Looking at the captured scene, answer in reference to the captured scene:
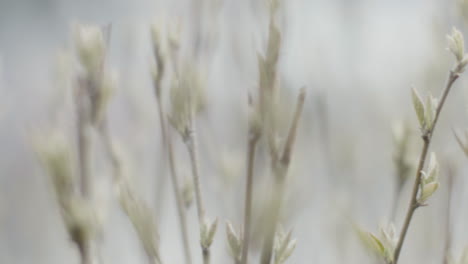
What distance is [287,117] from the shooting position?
1.65 ft

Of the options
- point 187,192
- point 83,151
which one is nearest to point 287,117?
point 187,192

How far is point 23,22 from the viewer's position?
2.45 metres

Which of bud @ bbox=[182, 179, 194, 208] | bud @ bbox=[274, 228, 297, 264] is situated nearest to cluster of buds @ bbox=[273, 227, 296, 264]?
bud @ bbox=[274, 228, 297, 264]

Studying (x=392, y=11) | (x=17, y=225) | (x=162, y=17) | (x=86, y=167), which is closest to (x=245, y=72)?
(x=162, y=17)

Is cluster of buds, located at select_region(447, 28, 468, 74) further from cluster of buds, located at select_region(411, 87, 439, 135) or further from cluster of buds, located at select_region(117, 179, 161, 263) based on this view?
cluster of buds, located at select_region(117, 179, 161, 263)

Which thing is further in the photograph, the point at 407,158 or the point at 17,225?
the point at 17,225

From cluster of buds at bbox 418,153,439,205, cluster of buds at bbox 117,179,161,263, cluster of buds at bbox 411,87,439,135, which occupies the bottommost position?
cluster of buds at bbox 117,179,161,263

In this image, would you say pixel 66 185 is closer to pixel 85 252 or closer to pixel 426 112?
pixel 85 252

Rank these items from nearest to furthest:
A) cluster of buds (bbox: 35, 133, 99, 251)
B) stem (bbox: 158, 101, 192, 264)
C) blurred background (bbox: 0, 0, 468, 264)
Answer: cluster of buds (bbox: 35, 133, 99, 251) < stem (bbox: 158, 101, 192, 264) < blurred background (bbox: 0, 0, 468, 264)

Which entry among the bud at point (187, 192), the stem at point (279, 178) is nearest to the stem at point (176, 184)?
the bud at point (187, 192)

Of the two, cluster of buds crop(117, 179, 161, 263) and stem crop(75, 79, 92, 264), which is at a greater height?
stem crop(75, 79, 92, 264)

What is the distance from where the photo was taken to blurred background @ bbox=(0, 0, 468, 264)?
1.87ft

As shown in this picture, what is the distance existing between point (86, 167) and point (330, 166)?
1.60ft

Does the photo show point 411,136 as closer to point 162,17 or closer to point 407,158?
point 407,158
